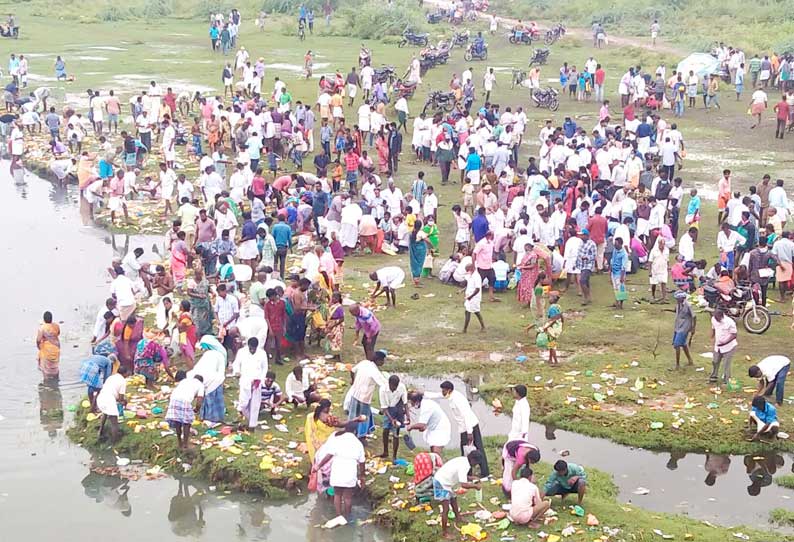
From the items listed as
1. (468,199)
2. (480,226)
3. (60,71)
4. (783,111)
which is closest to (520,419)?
(480,226)

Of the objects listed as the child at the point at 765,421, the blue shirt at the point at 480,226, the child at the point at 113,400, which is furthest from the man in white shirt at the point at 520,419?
the blue shirt at the point at 480,226

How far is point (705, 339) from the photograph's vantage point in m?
17.4

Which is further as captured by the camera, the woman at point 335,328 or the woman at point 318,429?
the woman at point 335,328

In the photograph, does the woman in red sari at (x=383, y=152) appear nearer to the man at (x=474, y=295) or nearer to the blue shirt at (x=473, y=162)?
the blue shirt at (x=473, y=162)

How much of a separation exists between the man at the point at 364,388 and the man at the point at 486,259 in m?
A: 5.15

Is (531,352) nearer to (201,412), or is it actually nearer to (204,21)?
(201,412)

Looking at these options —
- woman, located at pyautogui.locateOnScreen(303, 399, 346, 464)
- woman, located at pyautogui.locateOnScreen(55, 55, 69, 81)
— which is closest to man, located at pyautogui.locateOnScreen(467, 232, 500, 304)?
woman, located at pyautogui.locateOnScreen(303, 399, 346, 464)

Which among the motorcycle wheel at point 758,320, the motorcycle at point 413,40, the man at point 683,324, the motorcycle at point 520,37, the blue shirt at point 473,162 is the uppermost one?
the motorcycle at point 520,37

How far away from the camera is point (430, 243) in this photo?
20.2 m

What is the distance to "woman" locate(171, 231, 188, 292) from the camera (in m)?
19.7

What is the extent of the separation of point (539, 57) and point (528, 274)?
25407 millimetres

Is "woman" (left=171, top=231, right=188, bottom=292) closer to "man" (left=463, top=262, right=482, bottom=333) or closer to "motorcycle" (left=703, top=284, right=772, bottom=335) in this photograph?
"man" (left=463, top=262, right=482, bottom=333)

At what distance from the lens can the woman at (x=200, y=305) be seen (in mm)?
16819

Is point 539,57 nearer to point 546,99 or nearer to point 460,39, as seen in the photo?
point 460,39
